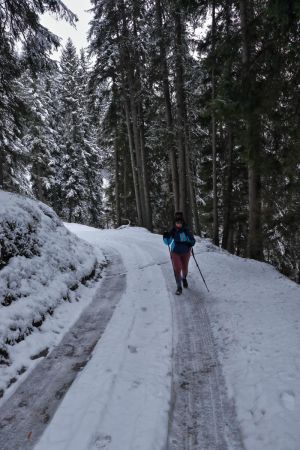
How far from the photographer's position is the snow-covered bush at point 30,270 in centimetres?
578

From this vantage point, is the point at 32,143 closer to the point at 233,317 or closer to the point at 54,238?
the point at 54,238

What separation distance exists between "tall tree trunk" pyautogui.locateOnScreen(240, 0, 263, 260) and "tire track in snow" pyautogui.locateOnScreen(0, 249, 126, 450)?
6.12 m

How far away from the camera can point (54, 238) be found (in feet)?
30.7

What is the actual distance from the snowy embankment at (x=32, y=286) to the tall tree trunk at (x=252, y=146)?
18.2 feet

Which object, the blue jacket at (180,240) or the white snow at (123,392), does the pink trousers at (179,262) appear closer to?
the blue jacket at (180,240)

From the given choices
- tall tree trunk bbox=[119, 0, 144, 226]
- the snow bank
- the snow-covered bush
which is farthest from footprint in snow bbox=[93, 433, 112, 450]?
tall tree trunk bbox=[119, 0, 144, 226]

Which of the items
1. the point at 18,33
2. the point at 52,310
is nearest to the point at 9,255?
the point at 52,310

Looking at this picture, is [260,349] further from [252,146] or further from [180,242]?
[252,146]

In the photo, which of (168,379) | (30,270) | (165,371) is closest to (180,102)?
(30,270)

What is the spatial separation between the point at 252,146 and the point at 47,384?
8.22 m

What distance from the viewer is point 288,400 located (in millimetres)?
3879

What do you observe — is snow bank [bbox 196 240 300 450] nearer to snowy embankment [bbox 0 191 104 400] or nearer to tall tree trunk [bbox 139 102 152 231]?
snowy embankment [bbox 0 191 104 400]

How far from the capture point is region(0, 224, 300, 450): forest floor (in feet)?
11.6

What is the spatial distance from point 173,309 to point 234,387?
285cm
